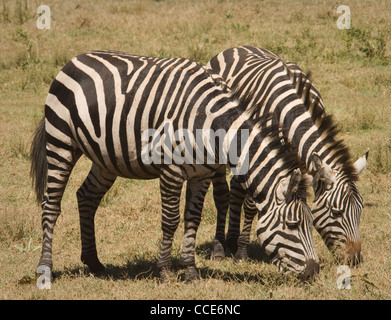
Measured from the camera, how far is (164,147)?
5.72 meters

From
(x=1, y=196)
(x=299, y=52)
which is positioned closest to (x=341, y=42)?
(x=299, y=52)

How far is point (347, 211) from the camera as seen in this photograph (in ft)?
18.8

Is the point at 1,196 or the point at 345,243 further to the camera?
the point at 1,196

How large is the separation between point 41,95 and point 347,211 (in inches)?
377

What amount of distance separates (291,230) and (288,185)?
1.32 feet

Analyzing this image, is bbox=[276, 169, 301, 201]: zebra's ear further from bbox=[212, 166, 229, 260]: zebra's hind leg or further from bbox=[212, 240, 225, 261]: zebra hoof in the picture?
bbox=[212, 240, 225, 261]: zebra hoof

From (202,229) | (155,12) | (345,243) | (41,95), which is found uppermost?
(155,12)

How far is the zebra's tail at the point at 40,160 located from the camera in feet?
22.0

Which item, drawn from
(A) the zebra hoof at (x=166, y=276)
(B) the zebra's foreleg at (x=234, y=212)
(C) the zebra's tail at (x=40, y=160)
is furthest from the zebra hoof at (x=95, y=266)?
(B) the zebra's foreleg at (x=234, y=212)

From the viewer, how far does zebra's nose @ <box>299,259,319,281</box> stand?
514 centimetres

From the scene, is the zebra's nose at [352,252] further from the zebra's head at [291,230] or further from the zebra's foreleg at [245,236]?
the zebra's foreleg at [245,236]

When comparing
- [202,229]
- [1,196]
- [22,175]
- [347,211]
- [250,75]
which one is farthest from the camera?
[22,175]
